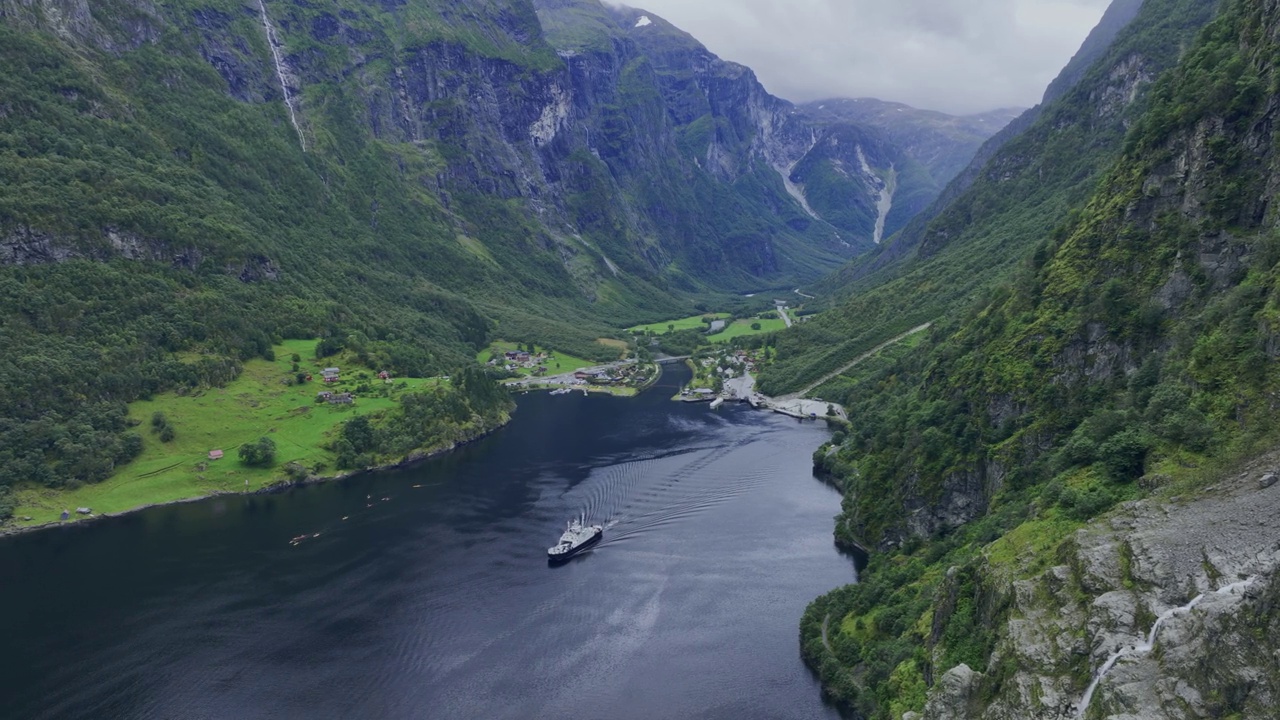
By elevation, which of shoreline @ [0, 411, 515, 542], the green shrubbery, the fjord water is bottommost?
the fjord water

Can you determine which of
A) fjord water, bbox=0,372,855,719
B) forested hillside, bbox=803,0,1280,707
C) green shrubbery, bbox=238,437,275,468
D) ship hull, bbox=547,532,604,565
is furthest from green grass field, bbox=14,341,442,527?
forested hillside, bbox=803,0,1280,707

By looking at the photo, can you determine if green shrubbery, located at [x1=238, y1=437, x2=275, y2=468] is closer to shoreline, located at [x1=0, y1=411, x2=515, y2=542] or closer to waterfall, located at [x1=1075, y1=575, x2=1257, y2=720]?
shoreline, located at [x1=0, y1=411, x2=515, y2=542]

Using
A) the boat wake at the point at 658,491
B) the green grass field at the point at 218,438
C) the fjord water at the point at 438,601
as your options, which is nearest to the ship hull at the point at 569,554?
the fjord water at the point at 438,601

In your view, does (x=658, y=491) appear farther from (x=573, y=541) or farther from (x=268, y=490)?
(x=268, y=490)

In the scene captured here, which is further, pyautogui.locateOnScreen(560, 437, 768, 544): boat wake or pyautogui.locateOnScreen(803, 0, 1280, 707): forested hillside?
pyautogui.locateOnScreen(560, 437, 768, 544): boat wake

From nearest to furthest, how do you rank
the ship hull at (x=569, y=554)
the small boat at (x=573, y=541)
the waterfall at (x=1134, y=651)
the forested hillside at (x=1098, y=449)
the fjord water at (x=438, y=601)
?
the waterfall at (x=1134, y=651)
the forested hillside at (x=1098, y=449)
the fjord water at (x=438, y=601)
the ship hull at (x=569, y=554)
the small boat at (x=573, y=541)

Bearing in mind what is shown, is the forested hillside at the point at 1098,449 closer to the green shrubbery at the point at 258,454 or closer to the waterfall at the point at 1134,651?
the waterfall at the point at 1134,651

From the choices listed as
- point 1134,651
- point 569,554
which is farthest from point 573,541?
point 1134,651
